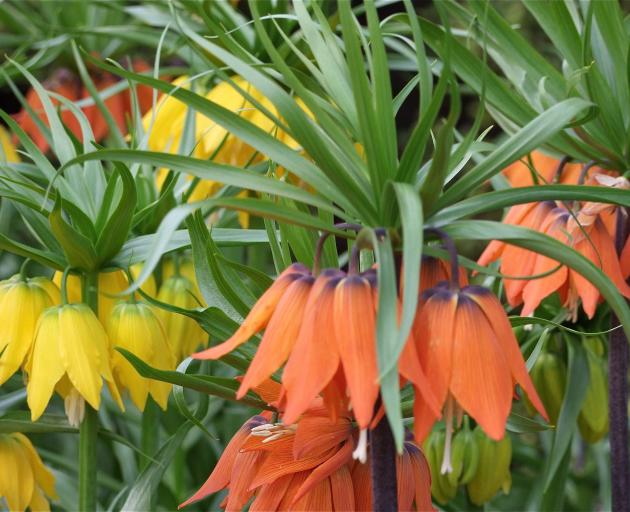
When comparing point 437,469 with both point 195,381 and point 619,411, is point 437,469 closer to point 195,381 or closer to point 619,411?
point 619,411

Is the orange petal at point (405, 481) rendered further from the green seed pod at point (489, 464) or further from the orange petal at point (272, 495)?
the green seed pod at point (489, 464)

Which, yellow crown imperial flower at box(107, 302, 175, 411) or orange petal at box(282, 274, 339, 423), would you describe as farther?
yellow crown imperial flower at box(107, 302, 175, 411)

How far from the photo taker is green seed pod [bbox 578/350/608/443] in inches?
54.9

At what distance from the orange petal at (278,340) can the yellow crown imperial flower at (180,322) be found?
1.97 ft

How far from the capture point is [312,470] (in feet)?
2.89

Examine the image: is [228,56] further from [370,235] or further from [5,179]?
[5,179]

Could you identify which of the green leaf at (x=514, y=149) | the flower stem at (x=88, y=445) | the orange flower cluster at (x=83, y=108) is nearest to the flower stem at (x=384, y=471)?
the green leaf at (x=514, y=149)

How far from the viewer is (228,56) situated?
74 centimetres

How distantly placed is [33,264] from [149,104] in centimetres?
38

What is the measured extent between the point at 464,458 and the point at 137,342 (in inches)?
16.5

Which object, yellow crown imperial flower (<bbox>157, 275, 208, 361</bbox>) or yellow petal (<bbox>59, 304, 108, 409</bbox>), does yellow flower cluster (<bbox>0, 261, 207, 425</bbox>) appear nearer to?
yellow petal (<bbox>59, 304, 108, 409</bbox>)

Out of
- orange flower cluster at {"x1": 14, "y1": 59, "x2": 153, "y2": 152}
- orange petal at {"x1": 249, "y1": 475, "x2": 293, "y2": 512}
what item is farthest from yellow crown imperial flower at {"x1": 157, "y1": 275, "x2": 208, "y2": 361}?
orange flower cluster at {"x1": 14, "y1": 59, "x2": 153, "y2": 152}

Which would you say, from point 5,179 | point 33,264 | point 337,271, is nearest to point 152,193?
point 5,179

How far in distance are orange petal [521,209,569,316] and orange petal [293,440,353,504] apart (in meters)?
0.28
